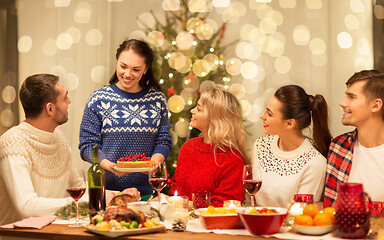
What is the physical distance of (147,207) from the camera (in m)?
2.19

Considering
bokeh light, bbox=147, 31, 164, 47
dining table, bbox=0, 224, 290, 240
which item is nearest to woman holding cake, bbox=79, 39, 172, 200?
dining table, bbox=0, 224, 290, 240

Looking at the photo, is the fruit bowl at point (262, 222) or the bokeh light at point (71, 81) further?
the bokeh light at point (71, 81)

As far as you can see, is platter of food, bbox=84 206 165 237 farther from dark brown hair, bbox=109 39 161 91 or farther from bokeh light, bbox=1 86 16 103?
bokeh light, bbox=1 86 16 103

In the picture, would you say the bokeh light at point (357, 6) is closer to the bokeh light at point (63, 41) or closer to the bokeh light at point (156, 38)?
the bokeh light at point (156, 38)

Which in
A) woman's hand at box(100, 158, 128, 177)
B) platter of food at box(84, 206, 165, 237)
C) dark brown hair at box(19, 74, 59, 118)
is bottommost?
platter of food at box(84, 206, 165, 237)

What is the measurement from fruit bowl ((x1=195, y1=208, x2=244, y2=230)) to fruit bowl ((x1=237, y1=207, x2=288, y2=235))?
3.8 inches

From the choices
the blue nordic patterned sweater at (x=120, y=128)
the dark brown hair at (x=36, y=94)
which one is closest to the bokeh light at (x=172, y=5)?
the blue nordic patterned sweater at (x=120, y=128)

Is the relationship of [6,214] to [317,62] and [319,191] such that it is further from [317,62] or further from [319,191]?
[317,62]

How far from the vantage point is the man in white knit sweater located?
2.37 m

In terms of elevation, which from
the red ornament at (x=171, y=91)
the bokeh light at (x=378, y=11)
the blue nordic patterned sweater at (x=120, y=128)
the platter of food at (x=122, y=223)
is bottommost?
the platter of food at (x=122, y=223)

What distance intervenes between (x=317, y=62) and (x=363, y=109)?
2690 mm

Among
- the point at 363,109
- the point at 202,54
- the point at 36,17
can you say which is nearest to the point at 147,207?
the point at 363,109

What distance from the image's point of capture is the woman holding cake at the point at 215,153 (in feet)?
9.44

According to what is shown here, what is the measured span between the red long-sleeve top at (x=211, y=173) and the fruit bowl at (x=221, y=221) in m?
0.73
